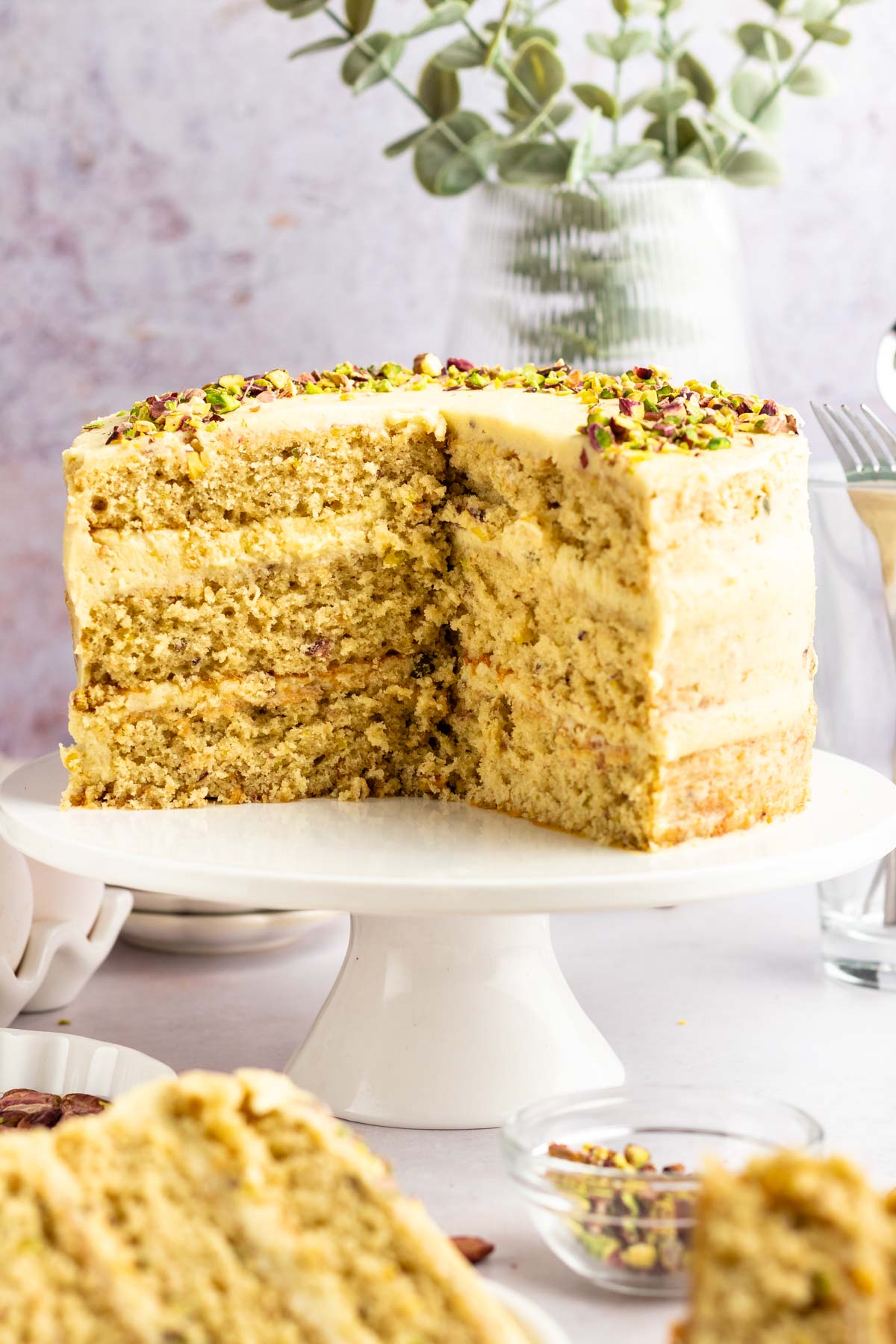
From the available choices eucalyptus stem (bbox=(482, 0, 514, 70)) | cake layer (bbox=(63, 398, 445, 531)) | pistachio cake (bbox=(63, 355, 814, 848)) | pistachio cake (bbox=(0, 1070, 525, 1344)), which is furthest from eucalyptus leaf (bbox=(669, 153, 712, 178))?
pistachio cake (bbox=(0, 1070, 525, 1344))

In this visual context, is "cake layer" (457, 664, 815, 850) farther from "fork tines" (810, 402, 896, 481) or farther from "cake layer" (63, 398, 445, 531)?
"fork tines" (810, 402, 896, 481)

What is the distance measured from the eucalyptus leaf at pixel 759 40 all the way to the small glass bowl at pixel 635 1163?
A: 97.7 inches

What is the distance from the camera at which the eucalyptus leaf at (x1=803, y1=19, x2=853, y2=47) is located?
144 inches

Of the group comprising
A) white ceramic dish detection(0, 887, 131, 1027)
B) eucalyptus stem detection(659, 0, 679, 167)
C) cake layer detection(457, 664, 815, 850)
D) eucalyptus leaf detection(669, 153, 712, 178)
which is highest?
eucalyptus stem detection(659, 0, 679, 167)

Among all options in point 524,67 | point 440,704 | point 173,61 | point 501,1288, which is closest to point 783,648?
point 440,704

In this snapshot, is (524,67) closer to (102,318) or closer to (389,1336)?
(102,318)

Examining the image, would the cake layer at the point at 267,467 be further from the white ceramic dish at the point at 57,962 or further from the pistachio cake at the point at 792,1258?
the pistachio cake at the point at 792,1258

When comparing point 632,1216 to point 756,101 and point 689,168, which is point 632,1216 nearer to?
point 689,168

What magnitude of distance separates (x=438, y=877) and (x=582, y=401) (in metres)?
0.94

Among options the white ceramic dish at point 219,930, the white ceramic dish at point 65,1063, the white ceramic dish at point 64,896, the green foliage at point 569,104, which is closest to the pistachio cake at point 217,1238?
the white ceramic dish at point 65,1063

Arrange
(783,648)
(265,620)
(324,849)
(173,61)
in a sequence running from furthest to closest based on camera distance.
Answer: (173,61) → (265,620) → (783,648) → (324,849)

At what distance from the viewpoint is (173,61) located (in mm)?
4535

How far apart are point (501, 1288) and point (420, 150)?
9.31 ft

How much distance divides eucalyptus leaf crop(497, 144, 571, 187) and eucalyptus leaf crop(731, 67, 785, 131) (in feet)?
1.40
